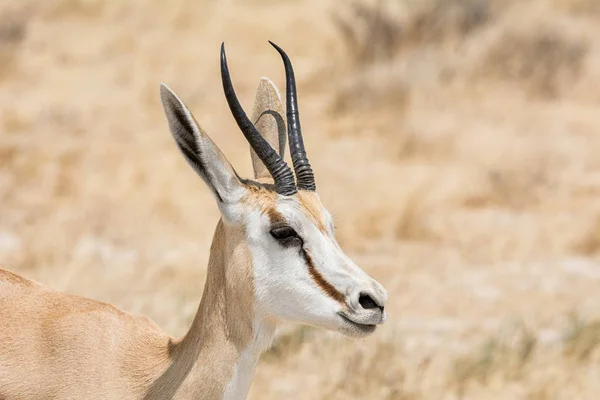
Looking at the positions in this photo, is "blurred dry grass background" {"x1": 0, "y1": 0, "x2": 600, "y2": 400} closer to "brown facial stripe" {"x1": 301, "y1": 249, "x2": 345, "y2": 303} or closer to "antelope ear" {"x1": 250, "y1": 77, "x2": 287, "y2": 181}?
"antelope ear" {"x1": 250, "y1": 77, "x2": 287, "y2": 181}

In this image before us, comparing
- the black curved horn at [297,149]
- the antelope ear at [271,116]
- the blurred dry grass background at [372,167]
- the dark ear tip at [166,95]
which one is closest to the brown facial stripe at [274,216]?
the black curved horn at [297,149]

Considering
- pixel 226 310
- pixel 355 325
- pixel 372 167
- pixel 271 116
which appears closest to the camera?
pixel 355 325

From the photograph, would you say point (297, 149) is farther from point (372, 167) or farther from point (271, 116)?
point (372, 167)

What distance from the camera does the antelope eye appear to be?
4.43 meters

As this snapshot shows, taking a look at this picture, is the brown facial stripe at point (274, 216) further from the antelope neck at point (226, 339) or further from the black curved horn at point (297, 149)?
the black curved horn at point (297, 149)

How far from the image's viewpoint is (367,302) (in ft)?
Answer: 14.0

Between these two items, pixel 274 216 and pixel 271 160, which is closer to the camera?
pixel 274 216

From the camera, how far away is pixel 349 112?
53.7 ft

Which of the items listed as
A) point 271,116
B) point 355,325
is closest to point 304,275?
point 355,325

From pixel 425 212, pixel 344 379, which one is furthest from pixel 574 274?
pixel 344 379

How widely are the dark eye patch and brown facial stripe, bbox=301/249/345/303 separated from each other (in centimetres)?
7

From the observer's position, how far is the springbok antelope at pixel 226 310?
4.34m

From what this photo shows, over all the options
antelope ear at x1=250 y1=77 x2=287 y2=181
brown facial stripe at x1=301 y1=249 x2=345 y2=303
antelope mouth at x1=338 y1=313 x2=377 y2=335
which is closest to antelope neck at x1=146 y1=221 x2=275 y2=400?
brown facial stripe at x1=301 y1=249 x2=345 y2=303

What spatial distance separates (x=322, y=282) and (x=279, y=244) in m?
0.25
